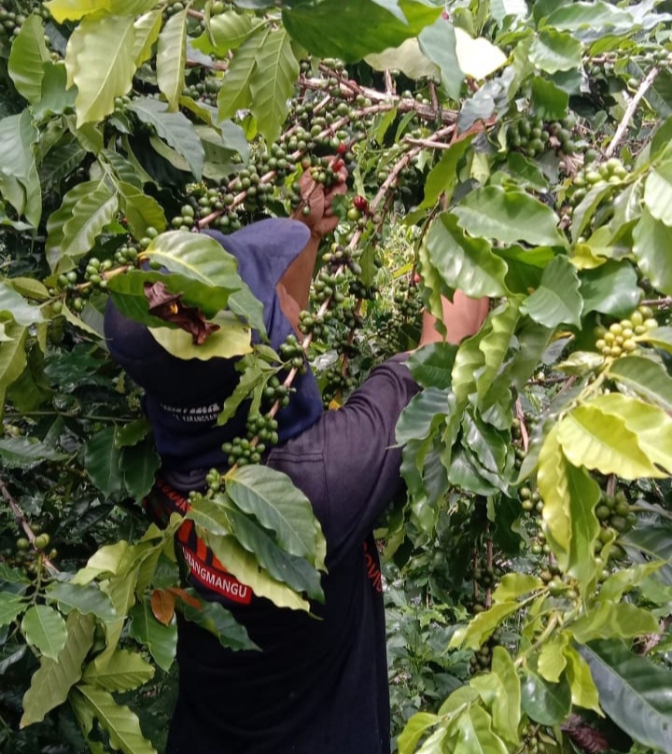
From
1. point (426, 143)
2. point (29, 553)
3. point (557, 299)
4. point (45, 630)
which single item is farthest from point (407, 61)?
point (29, 553)

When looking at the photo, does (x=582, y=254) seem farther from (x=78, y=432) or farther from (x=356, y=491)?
(x=78, y=432)

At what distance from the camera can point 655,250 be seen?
0.64m

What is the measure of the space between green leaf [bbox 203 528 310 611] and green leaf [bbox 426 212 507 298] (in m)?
0.49

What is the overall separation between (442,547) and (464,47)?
96cm

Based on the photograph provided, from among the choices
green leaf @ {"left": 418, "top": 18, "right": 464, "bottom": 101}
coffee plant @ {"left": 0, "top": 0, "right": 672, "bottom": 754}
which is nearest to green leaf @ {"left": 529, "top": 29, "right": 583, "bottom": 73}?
coffee plant @ {"left": 0, "top": 0, "right": 672, "bottom": 754}

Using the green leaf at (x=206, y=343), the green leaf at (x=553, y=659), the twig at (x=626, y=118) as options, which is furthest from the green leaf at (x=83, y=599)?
the twig at (x=626, y=118)

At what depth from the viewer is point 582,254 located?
0.69m

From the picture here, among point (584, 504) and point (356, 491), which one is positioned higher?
point (584, 504)

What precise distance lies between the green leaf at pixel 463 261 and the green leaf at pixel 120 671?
0.78 m

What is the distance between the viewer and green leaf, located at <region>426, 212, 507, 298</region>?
0.74 metres

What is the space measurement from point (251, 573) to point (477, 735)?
0.42 metres

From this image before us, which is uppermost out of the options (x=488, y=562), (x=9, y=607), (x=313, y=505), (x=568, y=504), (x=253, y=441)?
(x=568, y=504)

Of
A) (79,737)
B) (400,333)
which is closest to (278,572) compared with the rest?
(400,333)

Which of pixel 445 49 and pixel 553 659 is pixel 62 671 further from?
pixel 445 49
